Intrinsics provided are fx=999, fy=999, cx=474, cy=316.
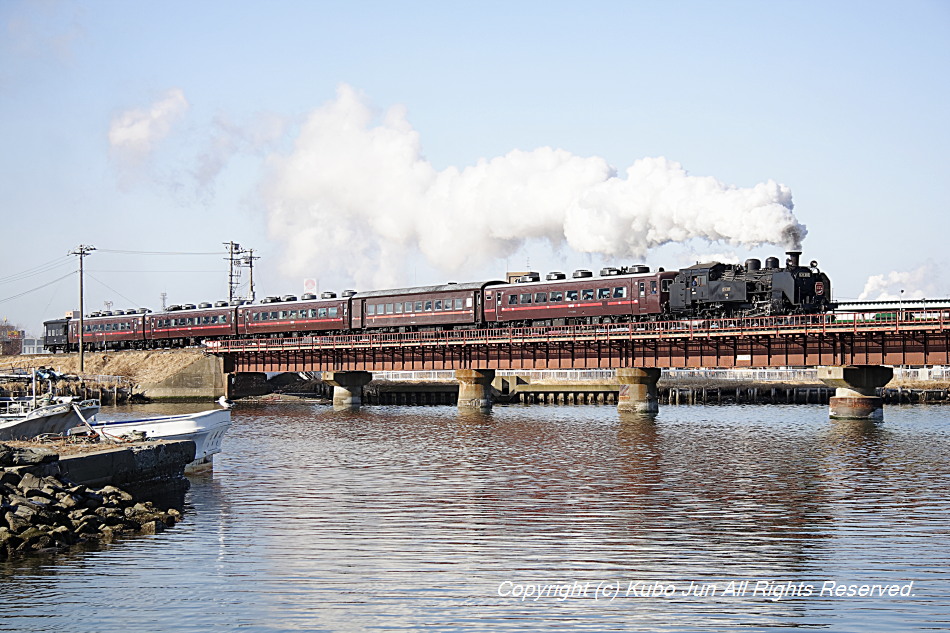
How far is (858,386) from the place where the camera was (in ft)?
175

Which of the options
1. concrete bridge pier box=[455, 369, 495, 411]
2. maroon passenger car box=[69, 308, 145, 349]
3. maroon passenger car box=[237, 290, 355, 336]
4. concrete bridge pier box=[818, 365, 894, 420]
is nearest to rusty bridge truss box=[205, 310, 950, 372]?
concrete bridge pier box=[455, 369, 495, 411]

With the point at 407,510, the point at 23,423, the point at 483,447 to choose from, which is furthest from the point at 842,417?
the point at 23,423

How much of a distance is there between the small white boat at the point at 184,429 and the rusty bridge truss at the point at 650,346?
2997 cm

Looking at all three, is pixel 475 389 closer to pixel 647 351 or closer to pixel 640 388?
pixel 640 388

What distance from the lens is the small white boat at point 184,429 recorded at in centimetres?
3198

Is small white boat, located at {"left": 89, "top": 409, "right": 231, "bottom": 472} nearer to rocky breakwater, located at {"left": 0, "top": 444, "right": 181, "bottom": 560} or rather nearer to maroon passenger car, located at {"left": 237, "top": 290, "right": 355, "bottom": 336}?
rocky breakwater, located at {"left": 0, "top": 444, "right": 181, "bottom": 560}

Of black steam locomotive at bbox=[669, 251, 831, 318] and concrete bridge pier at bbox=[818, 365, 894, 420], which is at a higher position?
black steam locomotive at bbox=[669, 251, 831, 318]

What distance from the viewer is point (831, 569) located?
60.2ft

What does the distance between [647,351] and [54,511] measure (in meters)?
42.2

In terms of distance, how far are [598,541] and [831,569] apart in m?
4.75

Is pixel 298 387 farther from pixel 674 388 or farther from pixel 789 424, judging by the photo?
pixel 789 424

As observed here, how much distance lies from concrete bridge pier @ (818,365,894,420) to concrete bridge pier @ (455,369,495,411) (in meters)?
23.0

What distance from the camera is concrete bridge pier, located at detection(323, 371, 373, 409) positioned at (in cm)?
7675

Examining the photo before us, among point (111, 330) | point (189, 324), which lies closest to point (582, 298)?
point (189, 324)
